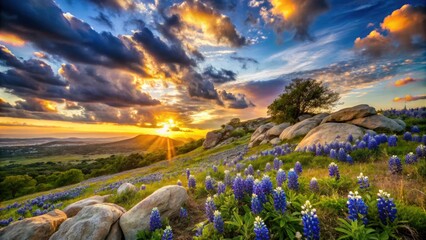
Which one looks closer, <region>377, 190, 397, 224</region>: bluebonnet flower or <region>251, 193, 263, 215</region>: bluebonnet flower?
<region>377, 190, 397, 224</region>: bluebonnet flower

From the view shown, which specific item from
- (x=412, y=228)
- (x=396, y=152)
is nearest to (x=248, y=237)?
(x=412, y=228)

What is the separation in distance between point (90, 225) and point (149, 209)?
67.0 inches

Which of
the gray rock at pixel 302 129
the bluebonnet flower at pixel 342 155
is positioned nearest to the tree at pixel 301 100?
the gray rock at pixel 302 129

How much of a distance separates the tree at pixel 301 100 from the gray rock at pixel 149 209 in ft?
111

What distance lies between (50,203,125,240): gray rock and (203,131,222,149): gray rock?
6978 centimetres

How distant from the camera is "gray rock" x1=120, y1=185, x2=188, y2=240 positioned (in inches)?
261

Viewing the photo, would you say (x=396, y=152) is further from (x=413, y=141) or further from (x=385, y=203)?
(x=385, y=203)

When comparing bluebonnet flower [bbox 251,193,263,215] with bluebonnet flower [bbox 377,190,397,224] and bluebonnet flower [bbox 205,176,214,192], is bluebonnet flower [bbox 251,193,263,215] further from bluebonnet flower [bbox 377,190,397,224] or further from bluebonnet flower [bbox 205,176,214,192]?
bluebonnet flower [bbox 205,176,214,192]

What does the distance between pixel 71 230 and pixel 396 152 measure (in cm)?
1473

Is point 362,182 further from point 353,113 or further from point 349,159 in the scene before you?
point 353,113

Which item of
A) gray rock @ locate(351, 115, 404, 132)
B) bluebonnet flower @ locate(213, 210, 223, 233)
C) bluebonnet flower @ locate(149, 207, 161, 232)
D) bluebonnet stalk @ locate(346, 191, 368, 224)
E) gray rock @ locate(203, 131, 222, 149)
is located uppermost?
gray rock @ locate(351, 115, 404, 132)

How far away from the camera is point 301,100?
38125 millimetres

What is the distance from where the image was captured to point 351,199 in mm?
4168

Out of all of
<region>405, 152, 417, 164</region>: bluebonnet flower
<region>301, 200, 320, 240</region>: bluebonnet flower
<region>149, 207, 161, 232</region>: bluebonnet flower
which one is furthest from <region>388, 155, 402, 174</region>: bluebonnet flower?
<region>149, 207, 161, 232</region>: bluebonnet flower
